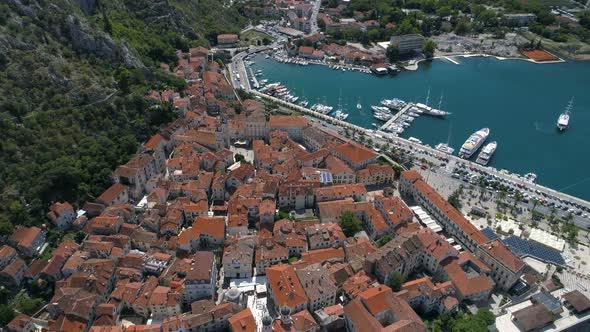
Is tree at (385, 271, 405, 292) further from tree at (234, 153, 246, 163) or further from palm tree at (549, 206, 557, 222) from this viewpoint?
tree at (234, 153, 246, 163)

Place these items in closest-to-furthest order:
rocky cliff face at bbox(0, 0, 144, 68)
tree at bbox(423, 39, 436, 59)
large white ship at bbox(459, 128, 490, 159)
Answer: rocky cliff face at bbox(0, 0, 144, 68) → large white ship at bbox(459, 128, 490, 159) → tree at bbox(423, 39, 436, 59)

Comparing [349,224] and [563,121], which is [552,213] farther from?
[563,121]

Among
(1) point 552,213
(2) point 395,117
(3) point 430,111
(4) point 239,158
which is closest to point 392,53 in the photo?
(3) point 430,111

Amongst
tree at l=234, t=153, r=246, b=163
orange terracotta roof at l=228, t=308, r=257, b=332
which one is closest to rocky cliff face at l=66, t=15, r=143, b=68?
tree at l=234, t=153, r=246, b=163

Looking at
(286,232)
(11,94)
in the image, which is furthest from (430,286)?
(11,94)

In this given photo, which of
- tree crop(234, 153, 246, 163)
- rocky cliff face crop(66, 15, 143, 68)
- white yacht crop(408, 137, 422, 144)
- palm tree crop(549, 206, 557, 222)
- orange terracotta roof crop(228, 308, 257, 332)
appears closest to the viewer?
orange terracotta roof crop(228, 308, 257, 332)

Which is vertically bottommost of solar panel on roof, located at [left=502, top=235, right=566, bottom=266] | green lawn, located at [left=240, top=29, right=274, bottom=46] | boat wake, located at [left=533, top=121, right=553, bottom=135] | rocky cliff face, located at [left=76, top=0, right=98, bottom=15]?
solar panel on roof, located at [left=502, top=235, right=566, bottom=266]

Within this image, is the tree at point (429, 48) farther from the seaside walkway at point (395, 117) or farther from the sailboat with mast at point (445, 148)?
the sailboat with mast at point (445, 148)
